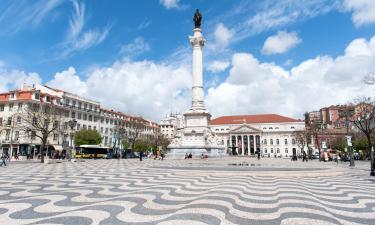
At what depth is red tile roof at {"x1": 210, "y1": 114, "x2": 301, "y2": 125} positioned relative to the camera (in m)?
116

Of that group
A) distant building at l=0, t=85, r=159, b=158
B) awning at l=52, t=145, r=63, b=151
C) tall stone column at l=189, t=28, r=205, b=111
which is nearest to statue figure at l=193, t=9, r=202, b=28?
tall stone column at l=189, t=28, r=205, b=111

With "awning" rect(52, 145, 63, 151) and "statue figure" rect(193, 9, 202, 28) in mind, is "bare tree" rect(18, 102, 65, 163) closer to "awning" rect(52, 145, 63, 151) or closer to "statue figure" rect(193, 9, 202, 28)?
"awning" rect(52, 145, 63, 151)

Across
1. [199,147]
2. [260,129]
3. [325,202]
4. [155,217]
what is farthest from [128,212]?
[260,129]

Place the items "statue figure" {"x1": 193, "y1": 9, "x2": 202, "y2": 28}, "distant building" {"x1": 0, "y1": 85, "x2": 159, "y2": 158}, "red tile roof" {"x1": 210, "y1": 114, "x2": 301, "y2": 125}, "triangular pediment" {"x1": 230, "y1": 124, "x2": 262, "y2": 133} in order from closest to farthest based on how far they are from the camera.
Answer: "statue figure" {"x1": 193, "y1": 9, "x2": 202, "y2": 28} < "distant building" {"x1": 0, "y1": 85, "x2": 159, "y2": 158} < "triangular pediment" {"x1": 230, "y1": 124, "x2": 262, "y2": 133} < "red tile roof" {"x1": 210, "y1": 114, "x2": 301, "y2": 125}

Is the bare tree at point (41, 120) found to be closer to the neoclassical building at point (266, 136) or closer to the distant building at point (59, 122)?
the distant building at point (59, 122)

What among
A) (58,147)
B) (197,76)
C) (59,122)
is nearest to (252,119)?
(197,76)

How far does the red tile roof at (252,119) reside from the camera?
116 meters

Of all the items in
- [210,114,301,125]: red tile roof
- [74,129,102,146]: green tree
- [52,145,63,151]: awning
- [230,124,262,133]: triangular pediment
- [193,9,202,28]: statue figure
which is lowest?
[52,145,63,151]: awning

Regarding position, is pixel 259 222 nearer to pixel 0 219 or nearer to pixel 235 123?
pixel 0 219

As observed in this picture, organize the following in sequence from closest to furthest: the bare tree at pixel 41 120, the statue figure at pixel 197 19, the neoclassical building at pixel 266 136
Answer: the bare tree at pixel 41 120 < the statue figure at pixel 197 19 < the neoclassical building at pixel 266 136

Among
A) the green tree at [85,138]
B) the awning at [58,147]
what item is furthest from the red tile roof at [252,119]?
the awning at [58,147]

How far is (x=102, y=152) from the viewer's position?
55.5m

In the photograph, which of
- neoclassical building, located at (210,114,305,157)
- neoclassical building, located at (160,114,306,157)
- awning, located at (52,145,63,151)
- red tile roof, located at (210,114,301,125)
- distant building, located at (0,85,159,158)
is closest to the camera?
distant building, located at (0,85,159,158)

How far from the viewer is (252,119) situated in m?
121
